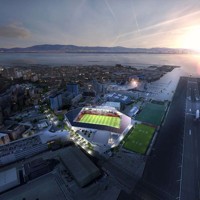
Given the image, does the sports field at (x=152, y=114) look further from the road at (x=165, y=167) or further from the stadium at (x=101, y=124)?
the stadium at (x=101, y=124)

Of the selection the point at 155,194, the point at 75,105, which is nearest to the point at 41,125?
the point at 75,105

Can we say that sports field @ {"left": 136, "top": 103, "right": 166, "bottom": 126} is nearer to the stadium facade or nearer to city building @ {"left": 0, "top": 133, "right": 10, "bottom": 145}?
the stadium facade

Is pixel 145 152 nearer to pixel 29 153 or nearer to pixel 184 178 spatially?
pixel 184 178

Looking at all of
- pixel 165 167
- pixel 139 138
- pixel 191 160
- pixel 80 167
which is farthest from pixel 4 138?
pixel 191 160

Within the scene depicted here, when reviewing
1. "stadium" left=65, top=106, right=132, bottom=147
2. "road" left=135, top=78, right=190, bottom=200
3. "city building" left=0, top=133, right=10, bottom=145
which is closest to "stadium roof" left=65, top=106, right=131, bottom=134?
"stadium" left=65, top=106, right=132, bottom=147

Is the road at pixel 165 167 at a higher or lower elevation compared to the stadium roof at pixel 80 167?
lower

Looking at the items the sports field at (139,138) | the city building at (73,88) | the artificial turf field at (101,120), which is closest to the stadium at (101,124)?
the artificial turf field at (101,120)

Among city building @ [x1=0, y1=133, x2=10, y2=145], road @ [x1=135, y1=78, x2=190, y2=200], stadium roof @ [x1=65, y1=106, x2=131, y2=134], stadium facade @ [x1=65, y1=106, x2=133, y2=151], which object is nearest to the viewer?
road @ [x1=135, y1=78, x2=190, y2=200]

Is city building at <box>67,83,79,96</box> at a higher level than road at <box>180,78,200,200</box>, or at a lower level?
higher
